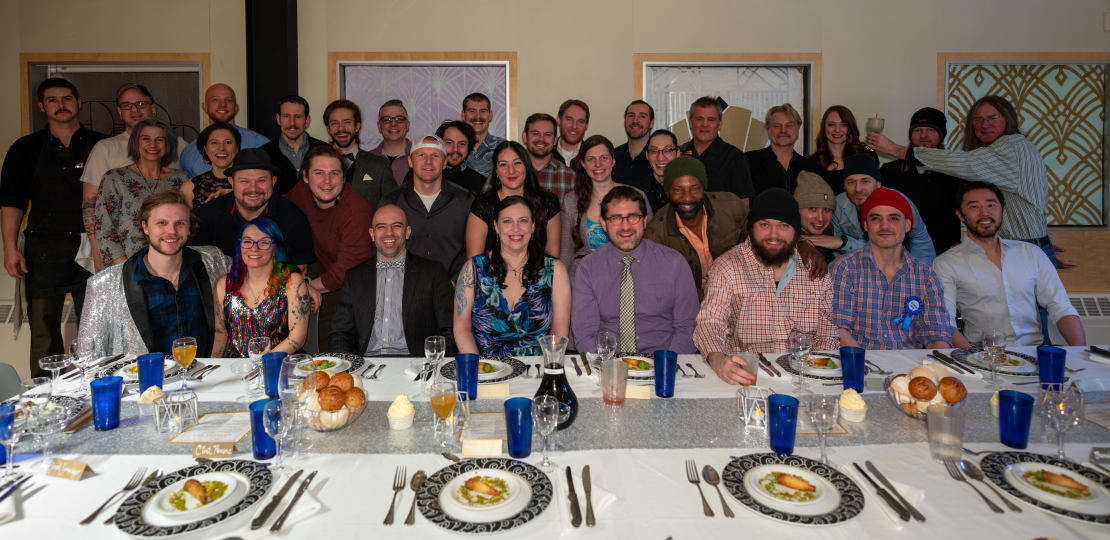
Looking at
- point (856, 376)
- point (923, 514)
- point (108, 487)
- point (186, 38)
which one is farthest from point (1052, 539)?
point (186, 38)

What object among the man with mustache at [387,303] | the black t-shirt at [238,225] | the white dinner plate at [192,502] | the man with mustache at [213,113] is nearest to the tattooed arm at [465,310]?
the man with mustache at [387,303]

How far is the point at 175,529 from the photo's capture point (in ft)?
4.07

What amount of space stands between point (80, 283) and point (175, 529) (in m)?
4.00

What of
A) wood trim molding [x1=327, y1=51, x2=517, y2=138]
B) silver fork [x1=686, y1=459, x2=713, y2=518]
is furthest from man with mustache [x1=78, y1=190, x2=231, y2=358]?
wood trim molding [x1=327, y1=51, x2=517, y2=138]

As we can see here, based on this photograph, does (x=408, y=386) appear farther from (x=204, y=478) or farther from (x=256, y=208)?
(x=256, y=208)

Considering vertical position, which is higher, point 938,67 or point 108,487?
point 938,67

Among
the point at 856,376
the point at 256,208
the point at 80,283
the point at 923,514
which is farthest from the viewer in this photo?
the point at 80,283

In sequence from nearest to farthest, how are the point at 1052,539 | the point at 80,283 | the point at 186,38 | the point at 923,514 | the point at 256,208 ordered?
the point at 1052,539
the point at 923,514
the point at 256,208
the point at 80,283
the point at 186,38

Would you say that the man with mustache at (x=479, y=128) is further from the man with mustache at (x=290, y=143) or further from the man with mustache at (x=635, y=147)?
the man with mustache at (x=290, y=143)

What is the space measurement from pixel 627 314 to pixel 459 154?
6.46 ft

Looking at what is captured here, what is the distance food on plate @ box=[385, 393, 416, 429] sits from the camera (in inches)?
67.9

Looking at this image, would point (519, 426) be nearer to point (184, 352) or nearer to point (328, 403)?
point (328, 403)

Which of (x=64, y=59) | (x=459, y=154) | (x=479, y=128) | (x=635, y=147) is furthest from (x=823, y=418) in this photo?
(x=64, y=59)

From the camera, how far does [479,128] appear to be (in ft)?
15.5
